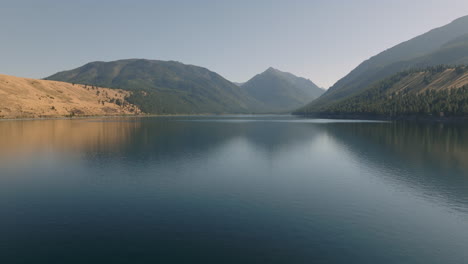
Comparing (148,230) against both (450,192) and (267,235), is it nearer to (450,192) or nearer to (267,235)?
(267,235)

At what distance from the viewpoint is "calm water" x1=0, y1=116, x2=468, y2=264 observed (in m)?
25.0

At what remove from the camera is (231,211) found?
115 ft

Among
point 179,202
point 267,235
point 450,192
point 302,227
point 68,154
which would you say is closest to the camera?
point 267,235

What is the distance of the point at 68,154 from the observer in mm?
76625

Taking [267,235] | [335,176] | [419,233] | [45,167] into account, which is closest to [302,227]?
[267,235]

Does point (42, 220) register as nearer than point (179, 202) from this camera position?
Yes

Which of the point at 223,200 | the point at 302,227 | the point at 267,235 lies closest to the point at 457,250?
the point at 302,227

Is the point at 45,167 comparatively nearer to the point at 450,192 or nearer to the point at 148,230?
the point at 148,230

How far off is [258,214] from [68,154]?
65063 millimetres

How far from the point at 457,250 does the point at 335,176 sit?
97.4 feet

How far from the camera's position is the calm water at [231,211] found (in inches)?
985

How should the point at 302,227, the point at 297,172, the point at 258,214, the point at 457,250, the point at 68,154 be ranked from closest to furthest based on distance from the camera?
1. the point at 457,250
2. the point at 302,227
3. the point at 258,214
4. the point at 297,172
5. the point at 68,154

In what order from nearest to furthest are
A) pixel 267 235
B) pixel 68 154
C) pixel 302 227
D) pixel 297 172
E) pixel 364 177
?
pixel 267 235 → pixel 302 227 → pixel 364 177 → pixel 297 172 → pixel 68 154

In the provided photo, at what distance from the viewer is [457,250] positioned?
84.3 feet
